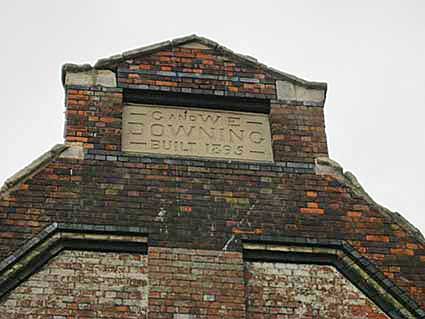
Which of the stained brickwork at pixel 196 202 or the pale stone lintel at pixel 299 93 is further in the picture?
the pale stone lintel at pixel 299 93

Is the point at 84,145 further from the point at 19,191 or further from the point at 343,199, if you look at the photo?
the point at 343,199

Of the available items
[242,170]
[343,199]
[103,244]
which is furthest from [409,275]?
[103,244]

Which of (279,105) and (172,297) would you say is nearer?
(172,297)

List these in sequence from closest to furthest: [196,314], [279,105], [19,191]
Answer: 1. [196,314]
2. [19,191]
3. [279,105]

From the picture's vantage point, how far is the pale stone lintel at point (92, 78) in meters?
13.5

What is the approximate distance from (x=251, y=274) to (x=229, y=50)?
3281mm

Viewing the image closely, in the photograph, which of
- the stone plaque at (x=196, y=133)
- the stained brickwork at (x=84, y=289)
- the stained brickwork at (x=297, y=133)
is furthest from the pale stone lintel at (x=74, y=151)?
the stained brickwork at (x=297, y=133)

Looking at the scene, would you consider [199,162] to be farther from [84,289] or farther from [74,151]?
[84,289]

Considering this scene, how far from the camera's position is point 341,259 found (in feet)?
40.6

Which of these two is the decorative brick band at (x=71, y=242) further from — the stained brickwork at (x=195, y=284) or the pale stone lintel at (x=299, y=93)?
the pale stone lintel at (x=299, y=93)

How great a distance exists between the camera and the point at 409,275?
12.4 meters

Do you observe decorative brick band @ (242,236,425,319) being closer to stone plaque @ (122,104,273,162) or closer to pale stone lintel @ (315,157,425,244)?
pale stone lintel @ (315,157,425,244)

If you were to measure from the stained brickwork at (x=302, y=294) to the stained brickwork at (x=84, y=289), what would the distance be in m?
1.18

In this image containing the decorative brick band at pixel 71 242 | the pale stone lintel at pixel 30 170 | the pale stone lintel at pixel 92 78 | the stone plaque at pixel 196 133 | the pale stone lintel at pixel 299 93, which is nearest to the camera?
the decorative brick band at pixel 71 242
